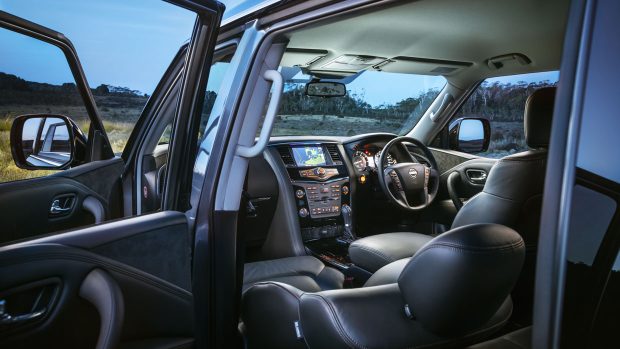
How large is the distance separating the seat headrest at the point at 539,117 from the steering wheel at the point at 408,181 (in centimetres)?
203

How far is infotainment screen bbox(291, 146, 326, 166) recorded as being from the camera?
15.3ft

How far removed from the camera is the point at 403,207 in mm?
4375

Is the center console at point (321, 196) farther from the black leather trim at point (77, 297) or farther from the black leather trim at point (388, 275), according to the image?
the black leather trim at point (77, 297)

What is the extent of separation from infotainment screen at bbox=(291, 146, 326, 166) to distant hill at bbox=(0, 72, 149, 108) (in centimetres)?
237

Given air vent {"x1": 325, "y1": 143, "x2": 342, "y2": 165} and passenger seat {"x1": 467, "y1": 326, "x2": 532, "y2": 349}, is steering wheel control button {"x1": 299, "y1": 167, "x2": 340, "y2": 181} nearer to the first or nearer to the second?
air vent {"x1": 325, "y1": 143, "x2": 342, "y2": 165}

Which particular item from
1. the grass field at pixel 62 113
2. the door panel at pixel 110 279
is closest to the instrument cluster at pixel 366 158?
the grass field at pixel 62 113

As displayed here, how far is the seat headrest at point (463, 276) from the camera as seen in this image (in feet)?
4.66

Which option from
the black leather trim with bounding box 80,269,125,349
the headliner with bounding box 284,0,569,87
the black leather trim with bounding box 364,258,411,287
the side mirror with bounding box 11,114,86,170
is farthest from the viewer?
the headliner with bounding box 284,0,569,87

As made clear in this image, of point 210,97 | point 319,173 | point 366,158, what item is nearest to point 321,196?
point 319,173

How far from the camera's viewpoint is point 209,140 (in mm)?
2252

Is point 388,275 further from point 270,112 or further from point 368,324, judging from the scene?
point 270,112

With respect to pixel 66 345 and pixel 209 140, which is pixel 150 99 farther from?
pixel 66 345

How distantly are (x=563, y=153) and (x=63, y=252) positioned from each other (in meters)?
1.39

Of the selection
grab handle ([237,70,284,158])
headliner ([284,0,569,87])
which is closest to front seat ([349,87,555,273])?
headliner ([284,0,569,87])
